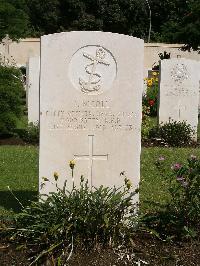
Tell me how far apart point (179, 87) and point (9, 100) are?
3.77 m

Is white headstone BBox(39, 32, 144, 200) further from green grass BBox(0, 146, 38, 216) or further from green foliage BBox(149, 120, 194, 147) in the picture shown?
green foliage BBox(149, 120, 194, 147)

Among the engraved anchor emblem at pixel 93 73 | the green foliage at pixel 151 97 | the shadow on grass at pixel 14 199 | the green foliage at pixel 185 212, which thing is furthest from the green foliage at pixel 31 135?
the green foliage at pixel 185 212

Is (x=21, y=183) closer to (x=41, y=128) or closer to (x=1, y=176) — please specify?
(x=1, y=176)

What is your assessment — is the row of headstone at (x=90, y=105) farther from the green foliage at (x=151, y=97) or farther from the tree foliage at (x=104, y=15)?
the tree foliage at (x=104, y=15)

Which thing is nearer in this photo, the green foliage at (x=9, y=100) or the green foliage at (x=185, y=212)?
the green foliage at (x=185, y=212)

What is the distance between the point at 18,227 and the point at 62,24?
155 feet

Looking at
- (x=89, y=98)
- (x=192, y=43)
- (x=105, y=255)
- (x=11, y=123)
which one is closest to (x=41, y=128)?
(x=89, y=98)

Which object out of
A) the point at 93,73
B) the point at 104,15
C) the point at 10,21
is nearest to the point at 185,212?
the point at 93,73

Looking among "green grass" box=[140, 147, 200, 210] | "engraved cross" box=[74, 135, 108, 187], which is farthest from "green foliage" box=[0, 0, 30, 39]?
"engraved cross" box=[74, 135, 108, 187]

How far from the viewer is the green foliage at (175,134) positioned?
1249cm

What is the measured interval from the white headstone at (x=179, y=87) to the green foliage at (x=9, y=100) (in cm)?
323

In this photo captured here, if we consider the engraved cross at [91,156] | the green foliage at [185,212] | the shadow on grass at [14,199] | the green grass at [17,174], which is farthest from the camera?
the green grass at [17,174]

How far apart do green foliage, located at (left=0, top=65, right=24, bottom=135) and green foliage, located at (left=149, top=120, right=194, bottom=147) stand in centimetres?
322

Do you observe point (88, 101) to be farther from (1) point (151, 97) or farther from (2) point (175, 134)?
(1) point (151, 97)
